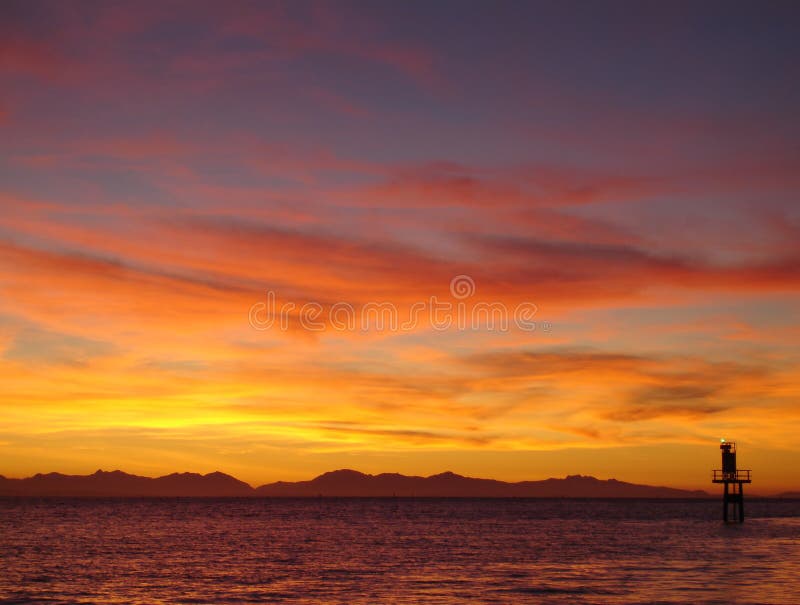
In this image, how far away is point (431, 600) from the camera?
39125mm

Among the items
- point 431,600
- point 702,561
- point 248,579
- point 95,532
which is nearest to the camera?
point 431,600

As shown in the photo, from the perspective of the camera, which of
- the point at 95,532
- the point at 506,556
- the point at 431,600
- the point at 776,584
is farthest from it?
the point at 95,532

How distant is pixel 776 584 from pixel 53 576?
1679 inches

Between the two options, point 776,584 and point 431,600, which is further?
point 776,584

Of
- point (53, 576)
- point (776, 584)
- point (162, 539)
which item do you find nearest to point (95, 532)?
point (162, 539)

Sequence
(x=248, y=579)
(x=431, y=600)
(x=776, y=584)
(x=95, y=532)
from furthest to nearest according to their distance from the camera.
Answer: (x=95, y=532) → (x=248, y=579) → (x=776, y=584) → (x=431, y=600)

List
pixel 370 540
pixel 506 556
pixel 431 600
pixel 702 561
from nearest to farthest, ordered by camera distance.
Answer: pixel 431 600, pixel 702 561, pixel 506 556, pixel 370 540

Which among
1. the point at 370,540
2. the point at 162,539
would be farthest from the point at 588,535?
the point at 162,539

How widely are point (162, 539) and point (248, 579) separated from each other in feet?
135

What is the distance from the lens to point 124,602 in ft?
130

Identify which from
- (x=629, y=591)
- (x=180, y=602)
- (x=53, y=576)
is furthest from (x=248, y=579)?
(x=629, y=591)

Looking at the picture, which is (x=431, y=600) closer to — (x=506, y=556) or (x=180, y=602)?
(x=180, y=602)

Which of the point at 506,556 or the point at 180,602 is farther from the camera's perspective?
the point at 506,556

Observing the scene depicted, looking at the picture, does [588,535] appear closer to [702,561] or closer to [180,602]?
[702,561]
